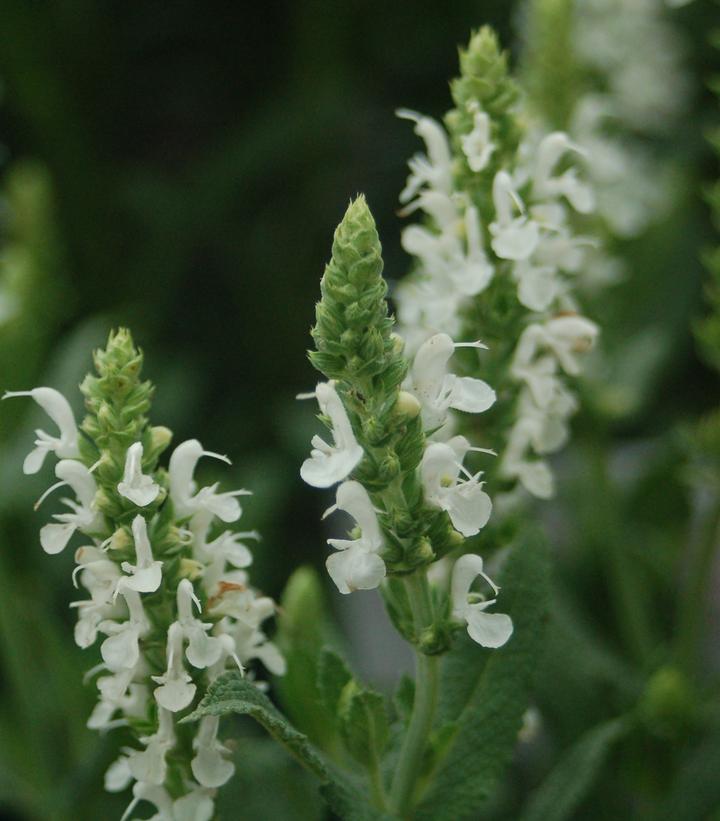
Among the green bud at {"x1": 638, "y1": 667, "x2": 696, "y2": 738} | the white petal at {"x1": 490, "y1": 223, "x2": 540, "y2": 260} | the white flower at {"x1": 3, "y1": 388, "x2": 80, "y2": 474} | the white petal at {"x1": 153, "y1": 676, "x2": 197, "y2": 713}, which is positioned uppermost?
the white petal at {"x1": 490, "y1": 223, "x2": 540, "y2": 260}

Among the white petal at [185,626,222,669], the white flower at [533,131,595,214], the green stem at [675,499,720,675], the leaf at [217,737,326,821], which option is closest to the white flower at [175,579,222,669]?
the white petal at [185,626,222,669]

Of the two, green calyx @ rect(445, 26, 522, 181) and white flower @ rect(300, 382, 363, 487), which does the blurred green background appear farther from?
white flower @ rect(300, 382, 363, 487)

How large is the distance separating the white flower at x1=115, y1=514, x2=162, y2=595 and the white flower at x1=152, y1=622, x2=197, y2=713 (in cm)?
4

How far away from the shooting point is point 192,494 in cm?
81

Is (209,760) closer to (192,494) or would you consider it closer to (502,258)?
(192,494)

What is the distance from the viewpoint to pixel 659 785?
1135 mm

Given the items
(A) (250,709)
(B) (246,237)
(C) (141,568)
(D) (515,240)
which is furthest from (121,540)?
(B) (246,237)

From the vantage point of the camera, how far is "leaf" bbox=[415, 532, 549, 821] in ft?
2.68

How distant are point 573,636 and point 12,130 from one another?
58.7 inches

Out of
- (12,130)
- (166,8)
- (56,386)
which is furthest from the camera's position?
(166,8)

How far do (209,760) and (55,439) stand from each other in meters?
0.23

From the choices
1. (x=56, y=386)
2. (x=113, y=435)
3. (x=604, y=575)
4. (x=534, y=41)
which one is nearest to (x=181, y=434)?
(x=56, y=386)

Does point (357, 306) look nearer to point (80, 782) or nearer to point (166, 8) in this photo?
point (80, 782)

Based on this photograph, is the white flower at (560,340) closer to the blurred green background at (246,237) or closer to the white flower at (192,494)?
the white flower at (192,494)
